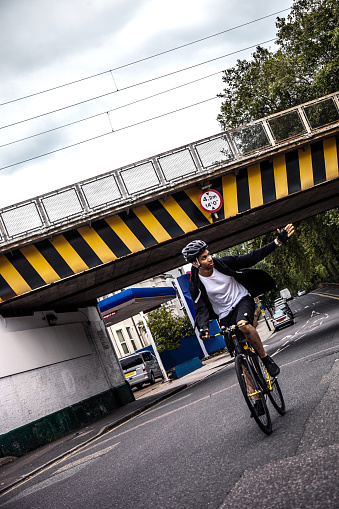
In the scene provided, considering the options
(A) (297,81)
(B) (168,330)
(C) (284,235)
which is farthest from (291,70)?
(C) (284,235)

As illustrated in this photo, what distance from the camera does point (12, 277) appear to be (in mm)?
14133

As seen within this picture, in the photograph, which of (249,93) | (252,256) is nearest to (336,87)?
(249,93)

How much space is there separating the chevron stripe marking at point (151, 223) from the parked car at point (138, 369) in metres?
16.1

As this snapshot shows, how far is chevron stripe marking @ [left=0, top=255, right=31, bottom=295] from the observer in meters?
14.1

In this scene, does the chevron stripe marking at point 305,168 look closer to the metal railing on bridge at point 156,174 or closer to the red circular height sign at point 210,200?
the metal railing on bridge at point 156,174

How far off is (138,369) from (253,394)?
24.9m

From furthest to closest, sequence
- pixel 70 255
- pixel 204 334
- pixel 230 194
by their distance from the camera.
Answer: pixel 230 194 < pixel 70 255 < pixel 204 334

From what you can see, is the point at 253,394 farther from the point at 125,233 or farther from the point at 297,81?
the point at 297,81

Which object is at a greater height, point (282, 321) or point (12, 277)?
point (12, 277)

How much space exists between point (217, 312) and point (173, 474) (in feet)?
5.75

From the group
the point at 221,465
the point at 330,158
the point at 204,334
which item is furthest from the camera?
the point at 330,158

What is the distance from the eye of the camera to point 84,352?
19.0m

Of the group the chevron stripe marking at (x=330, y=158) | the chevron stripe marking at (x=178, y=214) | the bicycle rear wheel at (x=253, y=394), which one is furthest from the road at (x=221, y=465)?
the chevron stripe marking at (x=330, y=158)

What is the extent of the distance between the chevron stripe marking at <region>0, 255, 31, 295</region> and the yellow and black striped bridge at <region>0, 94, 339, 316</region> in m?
0.02
